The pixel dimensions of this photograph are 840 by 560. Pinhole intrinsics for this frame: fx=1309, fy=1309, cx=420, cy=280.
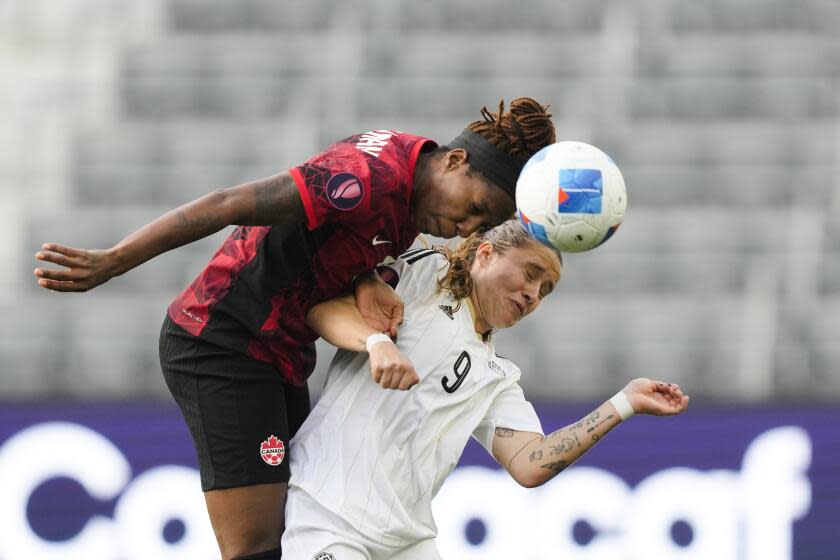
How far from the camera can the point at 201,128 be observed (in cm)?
883

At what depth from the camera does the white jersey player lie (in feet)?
12.1

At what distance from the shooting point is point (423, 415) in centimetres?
379

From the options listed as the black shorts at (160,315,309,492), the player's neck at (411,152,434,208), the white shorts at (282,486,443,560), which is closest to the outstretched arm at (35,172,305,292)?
the player's neck at (411,152,434,208)

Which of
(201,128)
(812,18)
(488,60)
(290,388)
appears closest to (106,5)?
(201,128)

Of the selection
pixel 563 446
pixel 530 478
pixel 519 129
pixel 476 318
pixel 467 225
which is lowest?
pixel 530 478

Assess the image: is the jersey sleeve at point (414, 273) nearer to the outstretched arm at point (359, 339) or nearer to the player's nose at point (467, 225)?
the outstretched arm at point (359, 339)

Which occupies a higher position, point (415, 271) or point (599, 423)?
point (415, 271)

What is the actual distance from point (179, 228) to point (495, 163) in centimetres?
85

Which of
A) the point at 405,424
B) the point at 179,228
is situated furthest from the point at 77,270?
the point at 405,424

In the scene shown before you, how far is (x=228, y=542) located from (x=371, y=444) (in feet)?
1.65

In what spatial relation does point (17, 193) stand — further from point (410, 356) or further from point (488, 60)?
point (410, 356)

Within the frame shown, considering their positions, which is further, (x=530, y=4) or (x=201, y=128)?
(x=530, y=4)

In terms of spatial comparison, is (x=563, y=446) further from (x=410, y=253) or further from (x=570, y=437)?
(x=410, y=253)

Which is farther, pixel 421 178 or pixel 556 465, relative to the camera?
pixel 556 465
